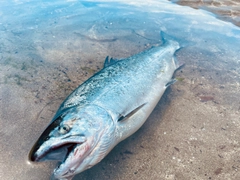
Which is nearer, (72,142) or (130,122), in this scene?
(72,142)

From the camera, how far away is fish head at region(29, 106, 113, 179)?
178cm

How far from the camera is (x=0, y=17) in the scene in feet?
18.7

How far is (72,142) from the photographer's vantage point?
73.1 inches

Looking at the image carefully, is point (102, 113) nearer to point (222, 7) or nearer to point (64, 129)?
point (64, 129)

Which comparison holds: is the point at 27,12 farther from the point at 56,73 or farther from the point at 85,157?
the point at 85,157

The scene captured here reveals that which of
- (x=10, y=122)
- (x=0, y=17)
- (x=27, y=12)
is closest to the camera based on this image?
(x=10, y=122)

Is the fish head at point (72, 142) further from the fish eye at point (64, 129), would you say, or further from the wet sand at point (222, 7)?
the wet sand at point (222, 7)

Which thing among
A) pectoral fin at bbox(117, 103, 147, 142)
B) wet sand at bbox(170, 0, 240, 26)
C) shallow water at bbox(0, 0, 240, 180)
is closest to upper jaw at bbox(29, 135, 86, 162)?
shallow water at bbox(0, 0, 240, 180)

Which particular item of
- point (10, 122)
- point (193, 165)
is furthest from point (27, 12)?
point (193, 165)

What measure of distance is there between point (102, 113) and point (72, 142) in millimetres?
543

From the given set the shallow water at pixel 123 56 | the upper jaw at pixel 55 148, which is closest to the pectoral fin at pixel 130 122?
the shallow water at pixel 123 56

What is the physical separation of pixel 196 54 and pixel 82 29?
2.85 metres

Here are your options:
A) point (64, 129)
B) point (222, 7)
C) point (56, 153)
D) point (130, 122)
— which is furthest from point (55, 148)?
point (222, 7)

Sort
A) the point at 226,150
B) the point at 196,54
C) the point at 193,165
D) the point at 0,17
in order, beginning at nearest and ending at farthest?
the point at 193,165
the point at 226,150
the point at 196,54
the point at 0,17
